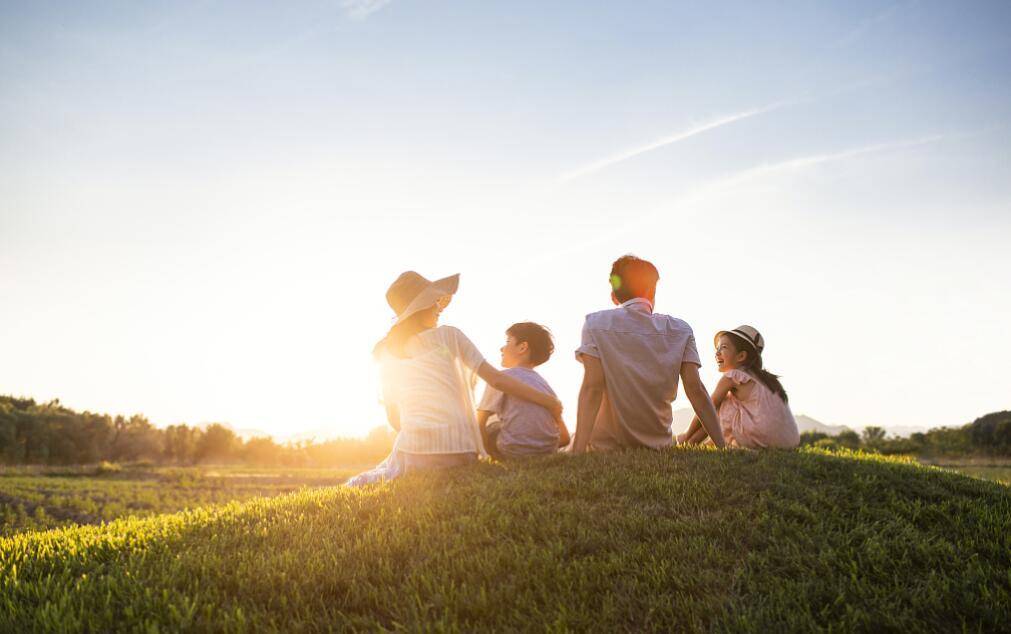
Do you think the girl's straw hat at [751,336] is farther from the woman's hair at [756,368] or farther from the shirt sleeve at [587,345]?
the shirt sleeve at [587,345]

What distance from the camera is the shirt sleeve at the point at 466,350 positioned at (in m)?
7.61

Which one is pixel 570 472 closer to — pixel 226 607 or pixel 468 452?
A: pixel 468 452

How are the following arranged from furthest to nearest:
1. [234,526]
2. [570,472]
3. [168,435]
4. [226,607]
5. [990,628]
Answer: [168,435], [570,472], [234,526], [226,607], [990,628]

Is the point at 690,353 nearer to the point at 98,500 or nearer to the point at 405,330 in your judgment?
the point at 405,330

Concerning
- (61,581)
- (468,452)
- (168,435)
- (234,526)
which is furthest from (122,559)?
(168,435)

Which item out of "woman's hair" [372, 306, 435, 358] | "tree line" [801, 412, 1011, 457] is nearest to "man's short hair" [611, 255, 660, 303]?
"woman's hair" [372, 306, 435, 358]

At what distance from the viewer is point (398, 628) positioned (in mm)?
3662

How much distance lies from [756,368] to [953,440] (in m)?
49.2

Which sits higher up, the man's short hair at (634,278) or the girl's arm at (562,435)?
the man's short hair at (634,278)

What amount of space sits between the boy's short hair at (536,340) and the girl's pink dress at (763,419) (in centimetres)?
269

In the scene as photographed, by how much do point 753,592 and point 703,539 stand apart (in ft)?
2.33

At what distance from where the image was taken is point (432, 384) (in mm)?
7613

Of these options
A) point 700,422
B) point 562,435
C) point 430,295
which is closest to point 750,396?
point 700,422

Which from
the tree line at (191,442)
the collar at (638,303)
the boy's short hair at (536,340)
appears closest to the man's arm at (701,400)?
the collar at (638,303)
